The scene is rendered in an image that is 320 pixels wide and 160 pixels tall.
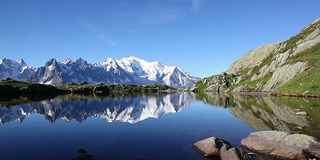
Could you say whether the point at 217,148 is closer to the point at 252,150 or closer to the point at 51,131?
the point at 252,150

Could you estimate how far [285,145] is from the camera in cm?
3434

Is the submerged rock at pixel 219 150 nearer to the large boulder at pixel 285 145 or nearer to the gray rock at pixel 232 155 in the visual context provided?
the gray rock at pixel 232 155

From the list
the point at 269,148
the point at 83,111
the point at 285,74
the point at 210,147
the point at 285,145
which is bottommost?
the point at 269,148

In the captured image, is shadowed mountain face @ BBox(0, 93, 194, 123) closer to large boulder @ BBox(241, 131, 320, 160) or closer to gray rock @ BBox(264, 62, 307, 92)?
large boulder @ BBox(241, 131, 320, 160)

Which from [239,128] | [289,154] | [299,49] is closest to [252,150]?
[289,154]

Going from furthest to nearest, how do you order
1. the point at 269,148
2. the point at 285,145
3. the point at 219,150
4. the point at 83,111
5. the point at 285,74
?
the point at 285,74 → the point at 83,111 → the point at 269,148 → the point at 285,145 → the point at 219,150

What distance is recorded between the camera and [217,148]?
34.2 m

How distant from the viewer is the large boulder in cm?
3251

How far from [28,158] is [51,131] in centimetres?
2115

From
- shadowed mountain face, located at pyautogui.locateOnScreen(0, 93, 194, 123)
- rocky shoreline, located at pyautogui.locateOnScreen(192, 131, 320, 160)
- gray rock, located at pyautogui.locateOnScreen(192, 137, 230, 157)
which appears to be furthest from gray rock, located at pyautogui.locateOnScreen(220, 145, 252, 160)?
shadowed mountain face, located at pyautogui.locateOnScreen(0, 93, 194, 123)

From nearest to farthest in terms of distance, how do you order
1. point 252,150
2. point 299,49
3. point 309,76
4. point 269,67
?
point 252,150, point 309,76, point 299,49, point 269,67

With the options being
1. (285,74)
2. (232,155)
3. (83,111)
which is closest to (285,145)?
(232,155)

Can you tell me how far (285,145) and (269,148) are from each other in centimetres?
207

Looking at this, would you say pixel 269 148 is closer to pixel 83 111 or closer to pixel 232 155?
pixel 232 155
